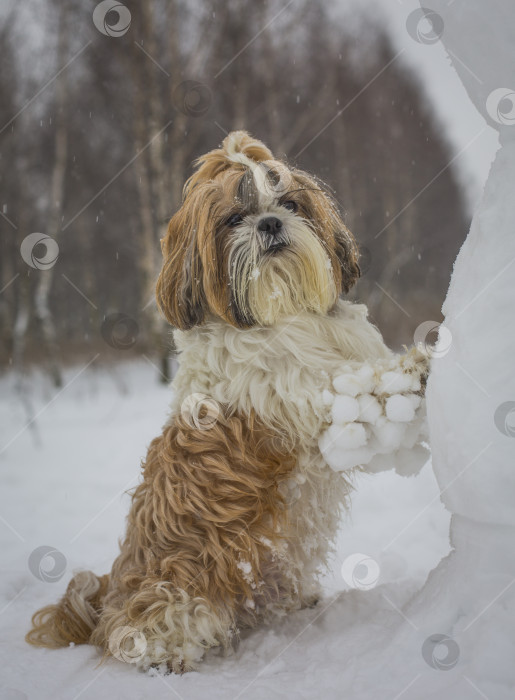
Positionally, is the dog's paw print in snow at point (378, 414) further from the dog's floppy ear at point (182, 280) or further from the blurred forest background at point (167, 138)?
the blurred forest background at point (167, 138)

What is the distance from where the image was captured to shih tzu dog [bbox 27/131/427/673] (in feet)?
7.52

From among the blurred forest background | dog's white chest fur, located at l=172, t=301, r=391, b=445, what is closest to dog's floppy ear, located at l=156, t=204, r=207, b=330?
dog's white chest fur, located at l=172, t=301, r=391, b=445

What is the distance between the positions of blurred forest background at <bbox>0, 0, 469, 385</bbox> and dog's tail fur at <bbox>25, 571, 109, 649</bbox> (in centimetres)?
427

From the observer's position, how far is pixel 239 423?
2367mm

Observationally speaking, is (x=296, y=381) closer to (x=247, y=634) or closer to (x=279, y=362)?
(x=279, y=362)

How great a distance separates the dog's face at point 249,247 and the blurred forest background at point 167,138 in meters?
3.79

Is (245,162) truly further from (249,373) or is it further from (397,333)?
(397,333)

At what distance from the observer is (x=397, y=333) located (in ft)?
42.1

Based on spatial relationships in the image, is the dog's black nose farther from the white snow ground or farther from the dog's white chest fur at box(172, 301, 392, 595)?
the white snow ground

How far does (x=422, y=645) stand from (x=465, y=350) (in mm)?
1000

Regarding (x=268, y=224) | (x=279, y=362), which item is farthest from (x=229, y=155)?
(x=279, y=362)

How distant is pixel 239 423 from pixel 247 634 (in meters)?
1.06

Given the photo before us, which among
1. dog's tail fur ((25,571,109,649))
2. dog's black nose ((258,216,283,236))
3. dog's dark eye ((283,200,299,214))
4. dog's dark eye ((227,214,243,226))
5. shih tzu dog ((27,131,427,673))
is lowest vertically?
dog's tail fur ((25,571,109,649))

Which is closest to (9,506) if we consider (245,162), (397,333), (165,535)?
(165,535)
